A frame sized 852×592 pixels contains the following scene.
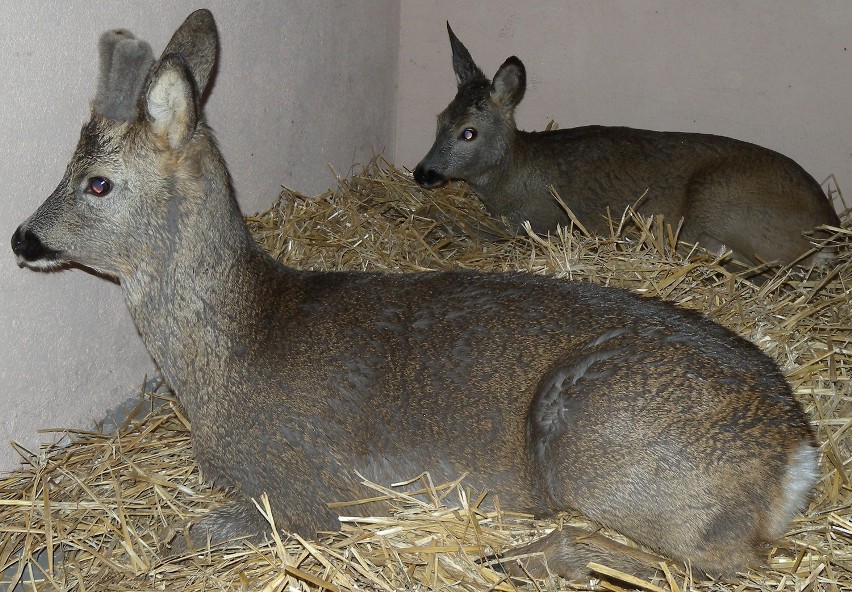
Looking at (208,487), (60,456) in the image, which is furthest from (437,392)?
(60,456)

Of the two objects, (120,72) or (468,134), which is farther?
(468,134)

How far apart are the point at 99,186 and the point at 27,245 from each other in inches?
14.8

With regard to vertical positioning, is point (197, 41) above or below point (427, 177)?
above

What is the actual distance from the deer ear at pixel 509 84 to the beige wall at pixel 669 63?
38 centimetres

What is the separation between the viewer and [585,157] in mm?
7074

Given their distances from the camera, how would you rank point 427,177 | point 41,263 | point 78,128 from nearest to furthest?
point 41,263 → point 78,128 → point 427,177

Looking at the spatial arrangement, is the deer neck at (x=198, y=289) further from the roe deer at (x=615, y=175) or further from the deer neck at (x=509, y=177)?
the deer neck at (x=509, y=177)

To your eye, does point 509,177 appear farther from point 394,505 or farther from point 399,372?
point 394,505

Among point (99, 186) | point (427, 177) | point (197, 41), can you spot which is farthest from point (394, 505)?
point (427, 177)

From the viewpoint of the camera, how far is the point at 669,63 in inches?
288

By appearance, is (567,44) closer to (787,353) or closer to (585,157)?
(585,157)

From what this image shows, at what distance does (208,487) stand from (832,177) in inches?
215

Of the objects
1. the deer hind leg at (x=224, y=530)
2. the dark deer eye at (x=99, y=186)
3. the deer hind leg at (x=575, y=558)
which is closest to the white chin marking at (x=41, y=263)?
the dark deer eye at (x=99, y=186)

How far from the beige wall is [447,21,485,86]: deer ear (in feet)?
1.40
